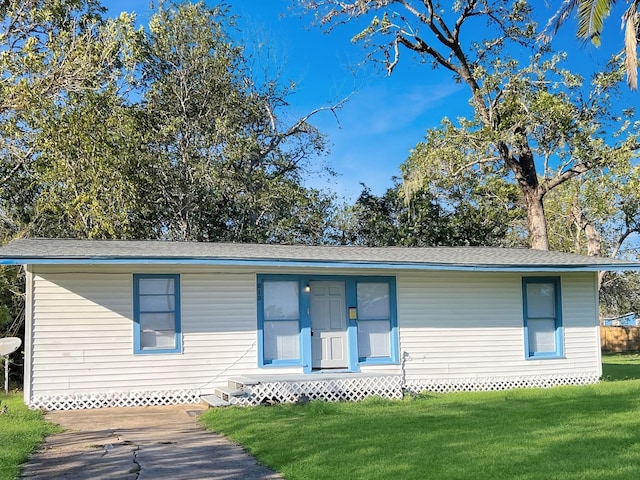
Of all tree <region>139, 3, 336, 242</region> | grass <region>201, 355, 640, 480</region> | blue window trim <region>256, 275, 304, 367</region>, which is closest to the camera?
grass <region>201, 355, 640, 480</region>

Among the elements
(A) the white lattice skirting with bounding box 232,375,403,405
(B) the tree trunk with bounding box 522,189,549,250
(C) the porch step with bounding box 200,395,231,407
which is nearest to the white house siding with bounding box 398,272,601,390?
(A) the white lattice skirting with bounding box 232,375,403,405

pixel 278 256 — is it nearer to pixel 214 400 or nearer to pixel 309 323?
pixel 309 323

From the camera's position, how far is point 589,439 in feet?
26.1

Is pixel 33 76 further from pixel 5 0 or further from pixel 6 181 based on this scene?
pixel 5 0

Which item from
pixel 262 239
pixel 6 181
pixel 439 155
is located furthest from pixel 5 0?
pixel 439 155

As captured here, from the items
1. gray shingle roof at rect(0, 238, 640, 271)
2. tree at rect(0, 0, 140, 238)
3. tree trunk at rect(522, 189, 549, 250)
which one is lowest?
→ gray shingle roof at rect(0, 238, 640, 271)

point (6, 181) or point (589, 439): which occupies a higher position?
point (6, 181)

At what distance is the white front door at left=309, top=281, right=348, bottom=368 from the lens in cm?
1360

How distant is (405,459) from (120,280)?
23.0ft

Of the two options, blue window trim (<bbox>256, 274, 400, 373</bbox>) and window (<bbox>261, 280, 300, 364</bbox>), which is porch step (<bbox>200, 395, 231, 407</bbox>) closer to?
blue window trim (<bbox>256, 274, 400, 373</bbox>)

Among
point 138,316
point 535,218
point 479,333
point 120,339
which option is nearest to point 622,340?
point 535,218

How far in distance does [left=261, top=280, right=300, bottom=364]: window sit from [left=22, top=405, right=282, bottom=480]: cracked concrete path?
259cm

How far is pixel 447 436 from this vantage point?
27.4 feet

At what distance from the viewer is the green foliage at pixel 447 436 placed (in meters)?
6.60
